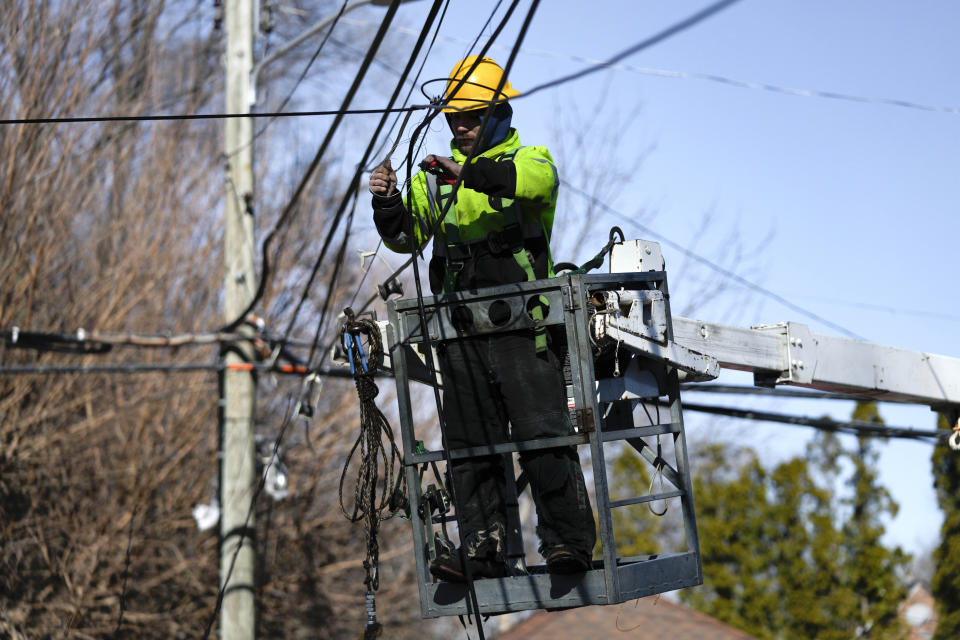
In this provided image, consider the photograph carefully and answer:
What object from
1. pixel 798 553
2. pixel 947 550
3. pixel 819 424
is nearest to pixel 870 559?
pixel 798 553

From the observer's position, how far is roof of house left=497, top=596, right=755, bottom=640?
20.3 m

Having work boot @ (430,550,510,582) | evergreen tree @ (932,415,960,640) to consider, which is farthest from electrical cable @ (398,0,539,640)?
evergreen tree @ (932,415,960,640)

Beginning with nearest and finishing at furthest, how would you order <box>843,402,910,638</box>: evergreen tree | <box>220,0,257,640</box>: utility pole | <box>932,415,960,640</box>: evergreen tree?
<box>220,0,257,640</box>: utility pole, <box>932,415,960,640</box>: evergreen tree, <box>843,402,910,638</box>: evergreen tree

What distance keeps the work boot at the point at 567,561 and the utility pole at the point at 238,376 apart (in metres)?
4.92

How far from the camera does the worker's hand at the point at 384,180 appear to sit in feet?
16.4

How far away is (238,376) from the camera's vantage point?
10.2m

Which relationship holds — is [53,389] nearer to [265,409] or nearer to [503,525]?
[265,409]

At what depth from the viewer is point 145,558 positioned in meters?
15.2

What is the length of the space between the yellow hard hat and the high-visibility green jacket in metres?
0.18

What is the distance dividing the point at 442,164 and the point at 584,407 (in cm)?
112

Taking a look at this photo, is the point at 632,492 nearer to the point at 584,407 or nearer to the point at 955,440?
the point at 955,440

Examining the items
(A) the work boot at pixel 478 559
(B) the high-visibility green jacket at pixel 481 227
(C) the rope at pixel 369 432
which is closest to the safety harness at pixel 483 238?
(B) the high-visibility green jacket at pixel 481 227

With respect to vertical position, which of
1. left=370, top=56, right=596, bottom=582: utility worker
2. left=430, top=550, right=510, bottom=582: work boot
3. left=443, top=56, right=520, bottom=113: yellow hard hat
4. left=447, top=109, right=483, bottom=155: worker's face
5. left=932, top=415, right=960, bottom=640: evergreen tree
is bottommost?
left=932, top=415, right=960, bottom=640: evergreen tree

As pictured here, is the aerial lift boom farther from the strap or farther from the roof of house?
the roof of house
